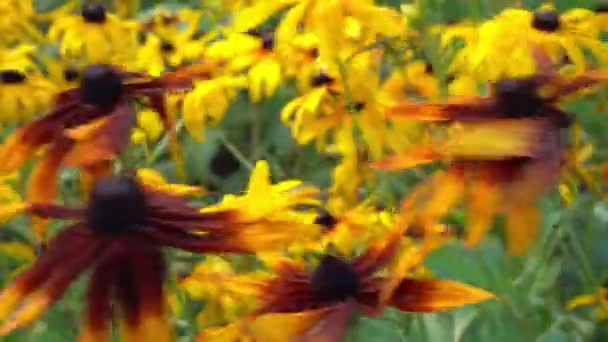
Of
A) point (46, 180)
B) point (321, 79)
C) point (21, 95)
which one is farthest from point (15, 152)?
point (21, 95)

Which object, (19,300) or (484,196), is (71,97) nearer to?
(19,300)

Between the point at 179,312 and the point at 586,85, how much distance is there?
388 mm

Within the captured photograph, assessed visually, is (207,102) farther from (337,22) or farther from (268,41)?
(337,22)

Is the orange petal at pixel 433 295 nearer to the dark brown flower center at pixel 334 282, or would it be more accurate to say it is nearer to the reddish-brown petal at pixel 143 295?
the dark brown flower center at pixel 334 282

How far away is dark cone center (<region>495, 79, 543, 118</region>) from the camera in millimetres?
682

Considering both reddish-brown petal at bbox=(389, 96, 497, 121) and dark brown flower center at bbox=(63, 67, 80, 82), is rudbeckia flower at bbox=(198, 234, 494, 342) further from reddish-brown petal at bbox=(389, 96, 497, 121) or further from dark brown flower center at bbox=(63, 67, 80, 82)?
dark brown flower center at bbox=(63, 67, 80, 82)

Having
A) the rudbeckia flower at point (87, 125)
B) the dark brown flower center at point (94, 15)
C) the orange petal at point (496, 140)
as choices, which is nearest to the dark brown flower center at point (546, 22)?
the rudbeckia flower at point (87, 125)

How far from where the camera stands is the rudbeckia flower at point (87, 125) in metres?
0.74

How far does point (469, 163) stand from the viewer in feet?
2.12

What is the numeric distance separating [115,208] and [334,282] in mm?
125

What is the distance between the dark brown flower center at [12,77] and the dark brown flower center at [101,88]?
665mm

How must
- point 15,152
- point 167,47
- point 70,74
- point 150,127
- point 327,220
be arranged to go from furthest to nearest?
point 167,47, point 70,74, point 150,127, point 327,220, point 15,152

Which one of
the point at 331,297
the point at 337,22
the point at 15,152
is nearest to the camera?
the point at 331,297

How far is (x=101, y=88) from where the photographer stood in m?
0.86
